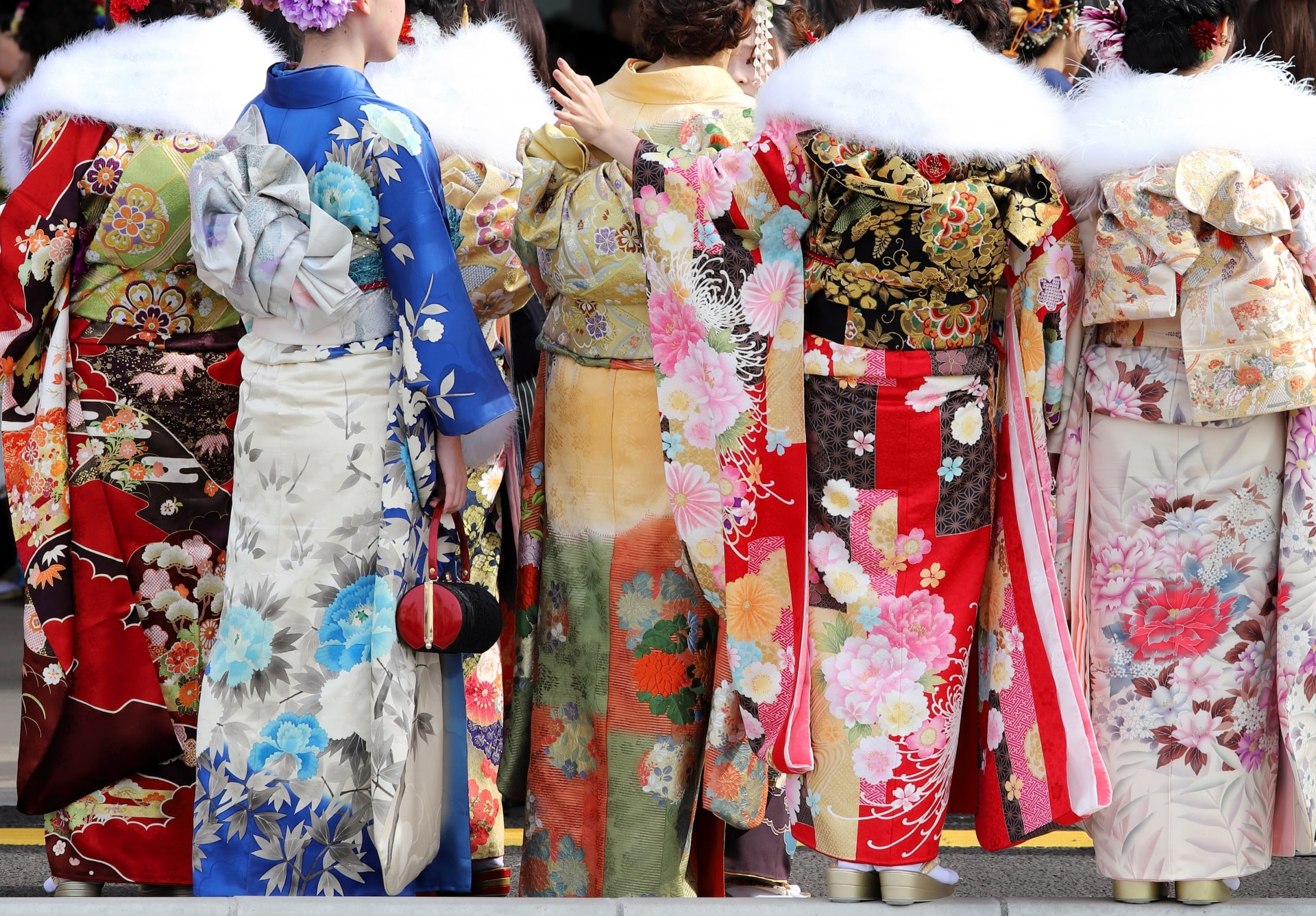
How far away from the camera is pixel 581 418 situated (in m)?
3.14

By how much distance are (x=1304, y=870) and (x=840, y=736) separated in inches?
59.0

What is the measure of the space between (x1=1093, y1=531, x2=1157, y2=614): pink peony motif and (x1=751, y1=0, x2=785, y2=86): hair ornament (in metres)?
1.27

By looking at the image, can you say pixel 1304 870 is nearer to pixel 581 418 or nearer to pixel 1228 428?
pixel 1228 428

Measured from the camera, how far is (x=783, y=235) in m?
2.85

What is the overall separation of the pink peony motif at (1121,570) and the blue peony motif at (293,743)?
155 centimetres

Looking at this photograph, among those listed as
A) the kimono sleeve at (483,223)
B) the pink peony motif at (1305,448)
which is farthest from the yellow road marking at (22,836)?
the pink peony motif at (1305,448)

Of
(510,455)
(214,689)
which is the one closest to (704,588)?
(510,455)

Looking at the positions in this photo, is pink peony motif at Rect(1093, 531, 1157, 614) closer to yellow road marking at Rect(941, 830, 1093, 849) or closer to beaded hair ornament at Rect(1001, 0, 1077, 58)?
yellow road marking at Rect(941, 830, 1093, 849)

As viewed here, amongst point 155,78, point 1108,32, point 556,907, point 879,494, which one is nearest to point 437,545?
point 556,907

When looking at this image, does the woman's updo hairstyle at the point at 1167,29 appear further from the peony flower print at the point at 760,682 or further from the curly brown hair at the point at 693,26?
the peony flower print at the point at 760,682

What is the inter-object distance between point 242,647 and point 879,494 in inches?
50.1

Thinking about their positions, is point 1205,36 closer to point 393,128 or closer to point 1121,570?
point 1121,570

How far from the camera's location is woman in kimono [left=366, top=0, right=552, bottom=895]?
323 cm

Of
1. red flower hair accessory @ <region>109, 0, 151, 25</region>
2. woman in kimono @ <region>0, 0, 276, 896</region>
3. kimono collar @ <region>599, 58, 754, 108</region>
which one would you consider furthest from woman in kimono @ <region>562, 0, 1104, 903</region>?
red flower hair accessory @ <region>109, 0, 151, 25</region>
